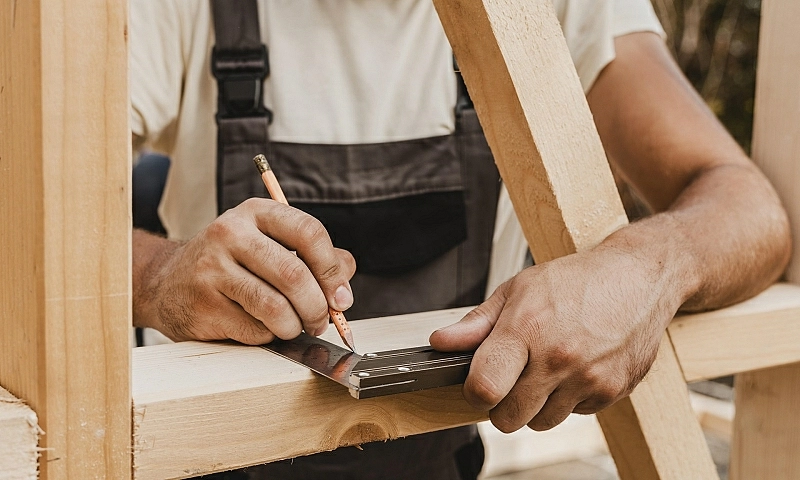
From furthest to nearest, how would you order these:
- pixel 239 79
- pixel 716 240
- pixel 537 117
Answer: pixel 239 79 → pixel 716 240 → pixel 537 117

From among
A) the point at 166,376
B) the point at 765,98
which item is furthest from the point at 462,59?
the point at 765,98

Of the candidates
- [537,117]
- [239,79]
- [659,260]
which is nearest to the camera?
[537,117]

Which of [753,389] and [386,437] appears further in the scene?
[753,389]

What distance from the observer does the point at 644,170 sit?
4.39 ft

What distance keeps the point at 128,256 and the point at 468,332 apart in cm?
29

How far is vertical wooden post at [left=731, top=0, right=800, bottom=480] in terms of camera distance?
3.32ft

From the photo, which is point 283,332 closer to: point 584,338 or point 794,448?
point 584,338

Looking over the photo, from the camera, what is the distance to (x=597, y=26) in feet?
4.58

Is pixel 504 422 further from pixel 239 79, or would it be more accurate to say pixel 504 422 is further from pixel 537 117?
pixel 239 79

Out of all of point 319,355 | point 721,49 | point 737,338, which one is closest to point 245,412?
point 319,355

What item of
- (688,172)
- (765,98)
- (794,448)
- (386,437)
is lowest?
(794,448)

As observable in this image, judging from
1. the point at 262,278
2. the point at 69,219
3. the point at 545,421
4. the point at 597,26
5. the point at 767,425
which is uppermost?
the point at 597,26

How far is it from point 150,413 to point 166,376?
57mm

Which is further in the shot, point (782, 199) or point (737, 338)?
point (782, 199)
